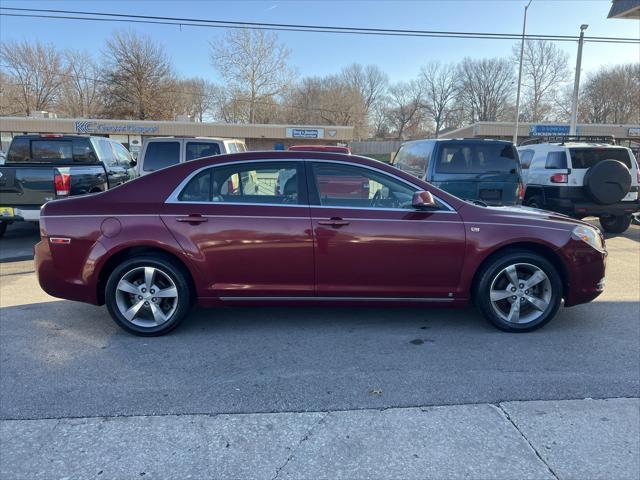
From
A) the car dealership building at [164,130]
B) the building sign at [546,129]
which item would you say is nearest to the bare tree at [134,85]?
the car dealership building at [164,130]

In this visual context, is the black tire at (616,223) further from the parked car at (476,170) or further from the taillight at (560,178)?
the parked car at (476,170)

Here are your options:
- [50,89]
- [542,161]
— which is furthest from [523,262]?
[50,89]

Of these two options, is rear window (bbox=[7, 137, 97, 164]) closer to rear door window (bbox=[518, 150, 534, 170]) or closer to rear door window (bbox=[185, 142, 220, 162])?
rear door window (bbox=[185, 142, 220, 162])

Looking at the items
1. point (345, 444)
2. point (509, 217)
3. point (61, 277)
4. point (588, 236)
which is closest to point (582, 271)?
point (588, 236)

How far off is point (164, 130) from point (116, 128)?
4248mm

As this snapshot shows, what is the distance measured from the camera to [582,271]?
432 cm

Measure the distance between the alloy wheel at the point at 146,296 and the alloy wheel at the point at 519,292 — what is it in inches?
117

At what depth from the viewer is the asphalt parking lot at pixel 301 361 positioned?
315 centimetres

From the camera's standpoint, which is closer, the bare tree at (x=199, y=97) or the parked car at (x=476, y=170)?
the parked car at (x=476, y=170)

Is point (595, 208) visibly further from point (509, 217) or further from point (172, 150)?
point (172, 150)

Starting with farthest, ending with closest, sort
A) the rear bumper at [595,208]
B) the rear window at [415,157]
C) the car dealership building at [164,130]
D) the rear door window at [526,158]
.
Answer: the car dealership building at [164,130] → the rear door window at [526,158] → the rear bumper at [595,208] → the rear window at [415,157]

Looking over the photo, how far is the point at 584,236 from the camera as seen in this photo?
14.3ft

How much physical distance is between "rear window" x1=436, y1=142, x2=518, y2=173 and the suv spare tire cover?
2148 mm

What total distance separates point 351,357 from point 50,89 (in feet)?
224
